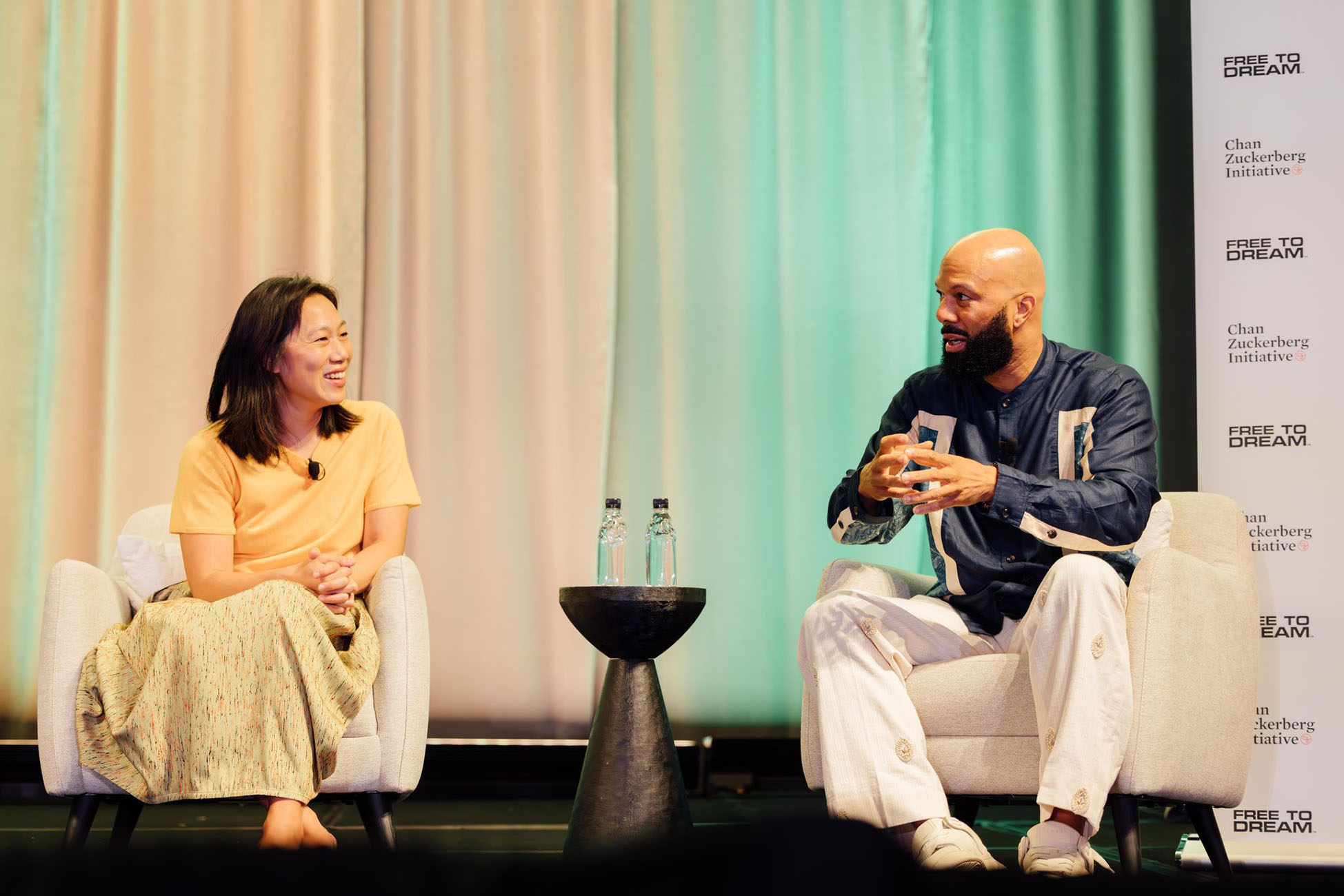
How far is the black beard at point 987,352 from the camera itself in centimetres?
239

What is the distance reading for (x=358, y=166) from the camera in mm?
3867

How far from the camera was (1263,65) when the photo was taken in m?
2.95

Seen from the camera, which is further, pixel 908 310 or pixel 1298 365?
pixel 908 310

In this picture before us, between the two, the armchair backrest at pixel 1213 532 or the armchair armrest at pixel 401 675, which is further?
the armchair backrest at pixel 1213 532

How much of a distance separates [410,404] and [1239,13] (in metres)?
2.56

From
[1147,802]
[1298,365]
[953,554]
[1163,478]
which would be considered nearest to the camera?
[1147,802]

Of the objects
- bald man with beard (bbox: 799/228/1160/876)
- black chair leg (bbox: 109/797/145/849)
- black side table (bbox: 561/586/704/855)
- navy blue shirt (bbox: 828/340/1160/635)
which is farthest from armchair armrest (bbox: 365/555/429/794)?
navy blue shirt (bbox: 828/340/1160/635)

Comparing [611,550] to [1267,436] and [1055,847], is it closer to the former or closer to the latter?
[1267,436]

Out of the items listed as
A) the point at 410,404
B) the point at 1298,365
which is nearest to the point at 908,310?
the point at 1298,365

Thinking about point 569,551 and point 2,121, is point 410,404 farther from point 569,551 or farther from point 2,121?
point 2,121

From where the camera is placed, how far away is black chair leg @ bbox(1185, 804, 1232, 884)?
2170 mm

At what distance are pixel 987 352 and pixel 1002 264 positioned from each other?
7.2 inches

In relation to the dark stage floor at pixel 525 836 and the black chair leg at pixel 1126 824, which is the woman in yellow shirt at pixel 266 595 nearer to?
the dark stage floor at pixel 525 836

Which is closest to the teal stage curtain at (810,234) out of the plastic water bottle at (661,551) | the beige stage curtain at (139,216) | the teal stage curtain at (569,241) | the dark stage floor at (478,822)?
the teal stage curtain at (569,241)
